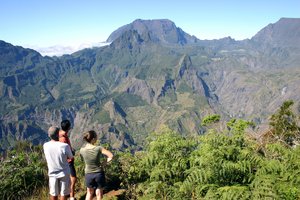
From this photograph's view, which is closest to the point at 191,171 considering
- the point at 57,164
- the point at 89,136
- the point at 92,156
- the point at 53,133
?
the point at 92,156

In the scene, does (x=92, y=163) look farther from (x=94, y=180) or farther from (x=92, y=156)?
(x=94, y=180)

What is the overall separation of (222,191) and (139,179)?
4612mm

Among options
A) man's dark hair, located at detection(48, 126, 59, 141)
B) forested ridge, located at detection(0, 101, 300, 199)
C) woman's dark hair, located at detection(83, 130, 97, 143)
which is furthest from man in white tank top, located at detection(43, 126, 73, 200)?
forested ridge, located at detection(0, 101, 300, 199)

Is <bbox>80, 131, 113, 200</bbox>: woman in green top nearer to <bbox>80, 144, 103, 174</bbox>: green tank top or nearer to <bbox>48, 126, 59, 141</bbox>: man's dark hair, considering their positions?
<bbox>80, 144, 103, 174</bbox>: green tank top

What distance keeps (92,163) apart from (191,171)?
294cm

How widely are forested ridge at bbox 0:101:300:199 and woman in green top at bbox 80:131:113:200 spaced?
614 millimetres

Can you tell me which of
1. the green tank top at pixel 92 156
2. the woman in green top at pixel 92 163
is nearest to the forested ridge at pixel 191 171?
the woman in green top at pixel 92 163

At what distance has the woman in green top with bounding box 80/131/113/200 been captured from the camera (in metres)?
10.2

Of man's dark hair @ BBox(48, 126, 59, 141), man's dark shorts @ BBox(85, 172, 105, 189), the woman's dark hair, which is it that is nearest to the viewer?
man's dark hair @ BBox(48, 126, 59, 141)

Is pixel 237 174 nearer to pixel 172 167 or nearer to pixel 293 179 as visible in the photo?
pixel 293 179

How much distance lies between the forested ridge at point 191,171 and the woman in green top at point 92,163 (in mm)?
614

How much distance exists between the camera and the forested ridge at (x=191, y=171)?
7875 mm

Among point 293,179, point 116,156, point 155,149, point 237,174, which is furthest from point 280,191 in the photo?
point 116,156

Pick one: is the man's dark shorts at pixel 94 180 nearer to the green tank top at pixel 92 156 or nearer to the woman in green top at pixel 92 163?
the woman in green top at pixel 92 163
